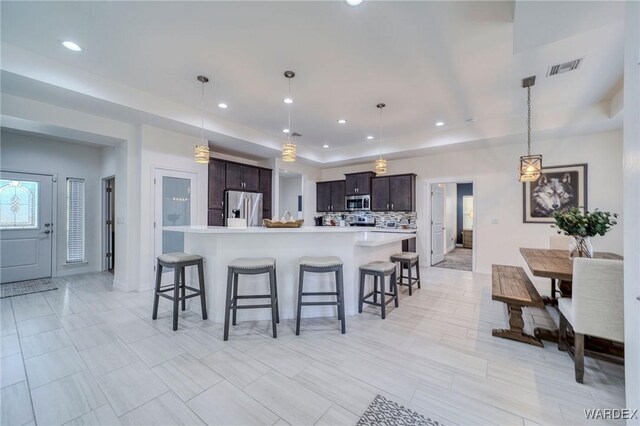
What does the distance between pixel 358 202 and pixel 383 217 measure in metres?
0.74

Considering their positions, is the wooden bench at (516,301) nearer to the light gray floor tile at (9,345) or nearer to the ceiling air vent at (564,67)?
the ceiling air vent at (564,67)

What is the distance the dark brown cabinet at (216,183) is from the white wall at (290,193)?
317cm

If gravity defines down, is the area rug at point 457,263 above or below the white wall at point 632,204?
below

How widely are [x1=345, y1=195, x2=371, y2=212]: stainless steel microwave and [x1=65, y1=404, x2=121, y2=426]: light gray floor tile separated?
5.65 m

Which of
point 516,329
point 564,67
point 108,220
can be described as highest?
point 564,67

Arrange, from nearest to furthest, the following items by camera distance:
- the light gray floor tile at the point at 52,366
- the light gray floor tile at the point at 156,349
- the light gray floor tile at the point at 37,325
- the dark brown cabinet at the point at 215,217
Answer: the light gray floor tile at the point at 52,366, the light gray floor tile at the point at 156,349, the light gray floor tile at the point at 37,325, the dark brown cabinet at the point at 215,217

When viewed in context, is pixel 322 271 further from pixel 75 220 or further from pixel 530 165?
pixel 75 220

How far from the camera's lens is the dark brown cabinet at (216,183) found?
4.96 m

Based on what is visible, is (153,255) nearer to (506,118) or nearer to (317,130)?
(317,130)

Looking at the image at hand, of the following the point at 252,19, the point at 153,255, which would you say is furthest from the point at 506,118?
the point at 153,255

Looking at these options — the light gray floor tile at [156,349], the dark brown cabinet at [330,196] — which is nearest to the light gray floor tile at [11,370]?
the light gray floor tile at [156,349]

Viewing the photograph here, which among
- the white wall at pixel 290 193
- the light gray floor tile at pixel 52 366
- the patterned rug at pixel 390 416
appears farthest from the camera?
the white wall at pixel 290 193

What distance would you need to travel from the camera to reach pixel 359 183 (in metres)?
6.54

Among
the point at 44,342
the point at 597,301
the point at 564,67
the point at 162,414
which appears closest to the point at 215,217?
the point at 44,342
